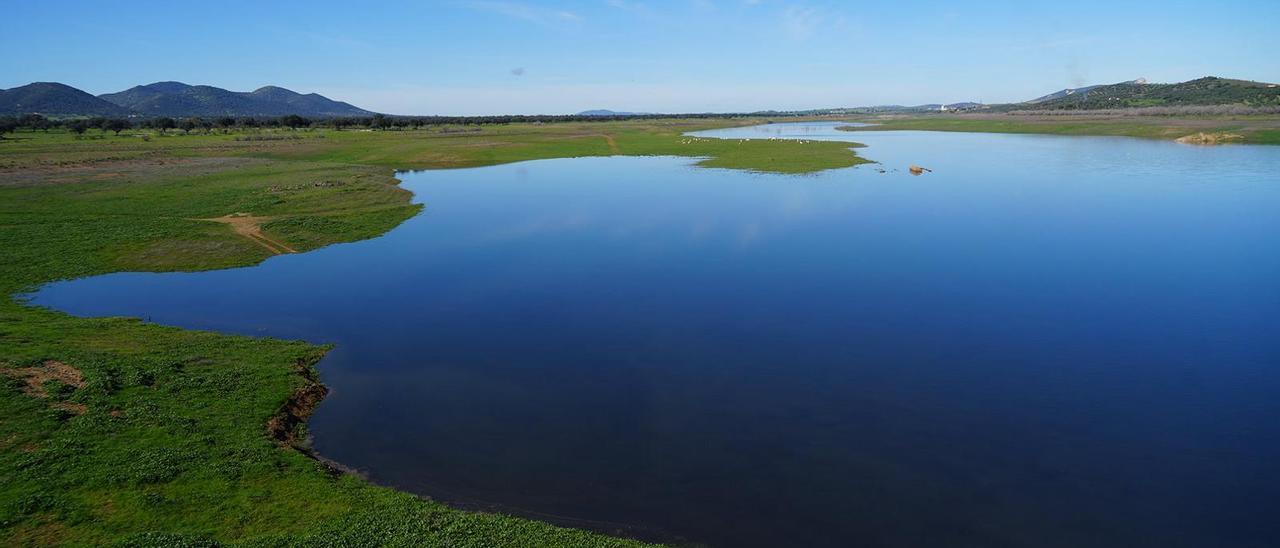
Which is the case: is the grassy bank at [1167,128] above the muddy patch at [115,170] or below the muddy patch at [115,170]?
above

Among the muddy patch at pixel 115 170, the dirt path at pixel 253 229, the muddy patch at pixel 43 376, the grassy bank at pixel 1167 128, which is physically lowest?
the muddy patch at pixel 43 376

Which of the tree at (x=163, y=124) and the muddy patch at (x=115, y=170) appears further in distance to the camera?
the tree at (x=163, y=124)

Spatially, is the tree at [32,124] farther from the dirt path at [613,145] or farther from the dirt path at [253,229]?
the dirt path at [253,229]

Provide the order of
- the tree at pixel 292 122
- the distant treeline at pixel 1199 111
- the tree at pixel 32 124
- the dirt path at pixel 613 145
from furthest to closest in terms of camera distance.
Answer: the tree at pixel 292 122 → the tree at pixel 32 124 → the distant treeline at pixel 1199 111 → the dirt path at pixel 613 145

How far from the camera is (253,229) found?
42.9m

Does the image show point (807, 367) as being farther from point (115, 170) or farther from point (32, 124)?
point (32, 124)

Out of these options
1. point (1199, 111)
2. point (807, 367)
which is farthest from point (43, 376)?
point (1199, 111)

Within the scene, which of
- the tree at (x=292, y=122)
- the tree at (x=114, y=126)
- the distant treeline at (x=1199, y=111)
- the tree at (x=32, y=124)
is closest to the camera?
the distant treeline at (x=1199, y=111)

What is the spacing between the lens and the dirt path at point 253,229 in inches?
1548

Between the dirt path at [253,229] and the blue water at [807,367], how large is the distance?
2633 mm

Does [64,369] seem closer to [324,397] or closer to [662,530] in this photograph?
[324,397]

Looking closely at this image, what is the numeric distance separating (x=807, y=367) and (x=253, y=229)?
126 feet

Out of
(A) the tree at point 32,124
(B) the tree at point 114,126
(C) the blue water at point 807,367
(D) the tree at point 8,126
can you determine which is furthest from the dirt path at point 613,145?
(A) the tree at point 32,124

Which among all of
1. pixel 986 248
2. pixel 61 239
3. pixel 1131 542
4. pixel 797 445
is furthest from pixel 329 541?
pixel 61 239
